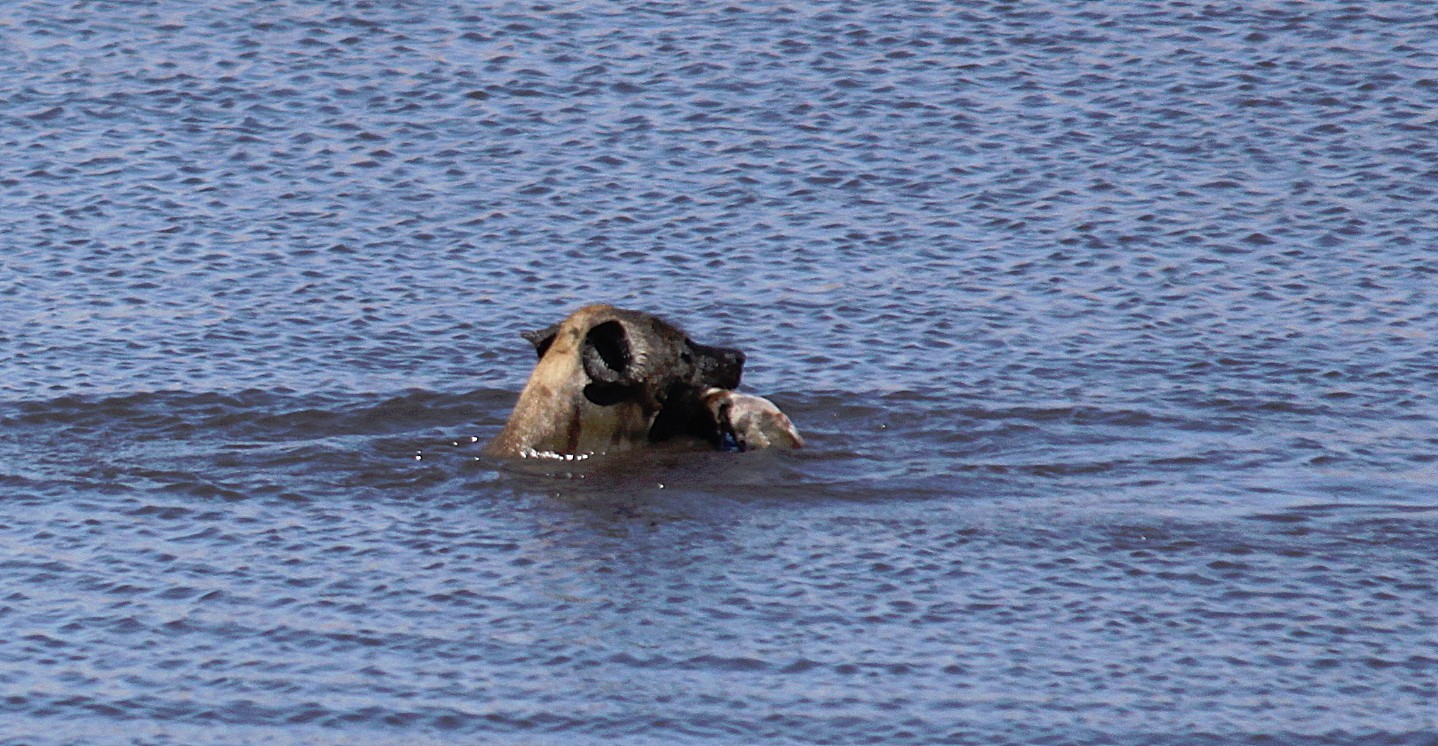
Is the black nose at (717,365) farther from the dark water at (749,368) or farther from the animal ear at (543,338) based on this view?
the animal ear at (543,338)

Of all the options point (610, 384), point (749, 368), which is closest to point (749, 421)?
point (610, 384)

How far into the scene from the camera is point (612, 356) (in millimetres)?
13156

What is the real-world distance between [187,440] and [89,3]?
14.0 metres

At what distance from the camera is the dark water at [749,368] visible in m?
9.90

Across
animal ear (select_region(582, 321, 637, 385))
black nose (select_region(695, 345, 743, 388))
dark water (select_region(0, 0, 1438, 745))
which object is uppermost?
animal ear (select_region(582, 321, 637, 385))

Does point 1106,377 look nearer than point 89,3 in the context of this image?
Yes

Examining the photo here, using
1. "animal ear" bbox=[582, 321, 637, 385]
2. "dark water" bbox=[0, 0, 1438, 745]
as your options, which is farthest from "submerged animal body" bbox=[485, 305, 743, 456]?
"dark water" bbox=[0, 0, 1438, 745]

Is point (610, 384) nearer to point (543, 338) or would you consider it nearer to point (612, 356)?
point (612, 356)

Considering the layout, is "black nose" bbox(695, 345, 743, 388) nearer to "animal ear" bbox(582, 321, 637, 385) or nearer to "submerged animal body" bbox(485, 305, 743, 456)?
"submerged animal body" bbox(485, 305, 743, 456)

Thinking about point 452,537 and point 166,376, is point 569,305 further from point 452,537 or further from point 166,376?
point 452,537

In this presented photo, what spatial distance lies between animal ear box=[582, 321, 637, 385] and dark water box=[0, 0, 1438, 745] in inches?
23.4

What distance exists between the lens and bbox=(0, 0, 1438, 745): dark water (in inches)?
390

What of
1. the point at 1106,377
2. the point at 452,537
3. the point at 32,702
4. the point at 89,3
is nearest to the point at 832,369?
the point at 1106,377

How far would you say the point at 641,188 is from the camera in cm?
2003
